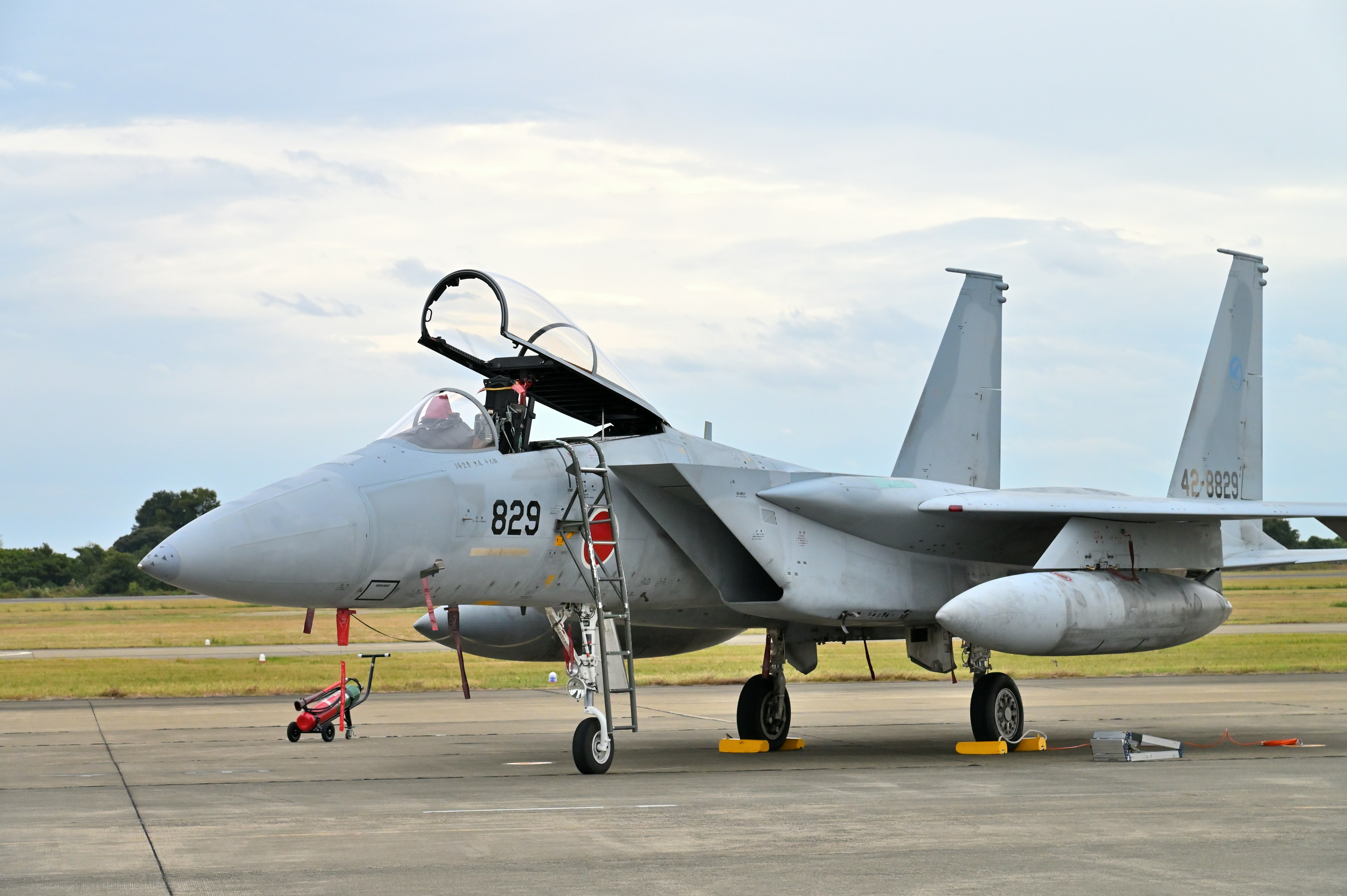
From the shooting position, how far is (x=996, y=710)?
12.1 metres

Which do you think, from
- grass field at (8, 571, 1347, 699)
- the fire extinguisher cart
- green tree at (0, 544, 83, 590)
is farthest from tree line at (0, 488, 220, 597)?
the fire extinguisher cart

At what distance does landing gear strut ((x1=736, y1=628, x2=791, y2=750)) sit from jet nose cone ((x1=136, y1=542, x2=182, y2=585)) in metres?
6.09

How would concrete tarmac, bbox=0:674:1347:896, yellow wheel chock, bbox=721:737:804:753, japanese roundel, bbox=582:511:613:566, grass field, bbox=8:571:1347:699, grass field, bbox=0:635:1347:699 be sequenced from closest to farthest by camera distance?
concrete tarmac, bbox=0:674:1347:896 → japanese roundel, bbox=582:511:613:566 → yellow wheel chock, bbox=721:737:804:753 → grass field, bbox=0:635:1347:699 → grass field, bbox=8:571:1347:699

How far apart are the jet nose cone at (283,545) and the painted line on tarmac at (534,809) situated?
1459 mm

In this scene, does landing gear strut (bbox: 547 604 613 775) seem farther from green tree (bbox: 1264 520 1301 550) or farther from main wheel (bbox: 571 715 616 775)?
green tree (bbox: 1264 520 1301 550)

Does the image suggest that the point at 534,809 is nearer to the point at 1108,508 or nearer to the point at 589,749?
the point at 589,749

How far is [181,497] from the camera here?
70250 mm

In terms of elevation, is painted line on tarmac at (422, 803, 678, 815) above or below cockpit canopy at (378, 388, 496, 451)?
below

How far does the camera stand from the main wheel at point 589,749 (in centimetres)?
975

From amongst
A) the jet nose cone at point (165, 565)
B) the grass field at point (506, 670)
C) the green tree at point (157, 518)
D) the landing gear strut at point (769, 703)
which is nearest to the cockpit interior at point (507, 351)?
the jet nose cone at point (165, 565)

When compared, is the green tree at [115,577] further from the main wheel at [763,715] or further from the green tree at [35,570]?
the main wheel at [763,715]

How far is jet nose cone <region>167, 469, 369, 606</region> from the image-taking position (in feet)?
25.7

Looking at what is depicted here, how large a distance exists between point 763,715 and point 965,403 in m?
4.18

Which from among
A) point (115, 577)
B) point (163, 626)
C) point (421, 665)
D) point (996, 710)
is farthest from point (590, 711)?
point (115, 577)
